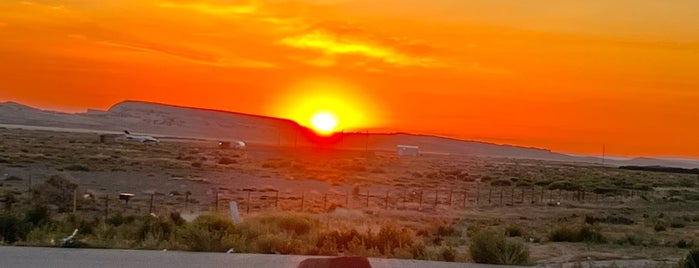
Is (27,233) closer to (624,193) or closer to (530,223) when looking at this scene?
(530,223)

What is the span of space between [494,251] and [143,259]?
6.21 m

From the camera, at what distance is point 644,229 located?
1620 inches

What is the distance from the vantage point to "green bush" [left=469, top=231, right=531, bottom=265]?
16.6 m

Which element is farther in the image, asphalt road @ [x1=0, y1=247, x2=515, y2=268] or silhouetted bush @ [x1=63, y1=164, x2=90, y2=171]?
silhouetted bush @ [x1=63, y1=164, x2=90, y2=171]

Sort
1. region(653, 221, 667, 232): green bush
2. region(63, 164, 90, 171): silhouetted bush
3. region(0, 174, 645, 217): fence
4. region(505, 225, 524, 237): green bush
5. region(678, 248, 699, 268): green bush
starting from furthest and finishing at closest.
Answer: region(63, 164, 90, 171): silhouetted bush < region(653, 221, 667, 232): green bush < region(0, 174, 645, 217): fence < region(505, 225, 524, 237): green bush < region(678, 248, 699, 268): green bush

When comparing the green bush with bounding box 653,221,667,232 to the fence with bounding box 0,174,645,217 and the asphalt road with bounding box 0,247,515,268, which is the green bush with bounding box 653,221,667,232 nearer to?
the fence with bounding box 0,174,645,217

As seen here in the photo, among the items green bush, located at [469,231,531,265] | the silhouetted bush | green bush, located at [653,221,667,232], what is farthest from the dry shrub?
the silhouetted bush

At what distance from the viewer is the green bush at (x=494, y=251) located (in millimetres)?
16625

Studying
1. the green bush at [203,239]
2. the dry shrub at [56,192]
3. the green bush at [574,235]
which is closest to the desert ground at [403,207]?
the green bush at [574,235]

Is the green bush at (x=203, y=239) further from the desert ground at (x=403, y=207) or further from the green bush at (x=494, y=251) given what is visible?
the green bush at (x=494, y=251)

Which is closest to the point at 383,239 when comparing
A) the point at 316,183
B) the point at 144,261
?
the point at 144,261

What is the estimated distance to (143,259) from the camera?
571 inches

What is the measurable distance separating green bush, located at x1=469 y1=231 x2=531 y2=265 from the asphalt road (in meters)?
0.65

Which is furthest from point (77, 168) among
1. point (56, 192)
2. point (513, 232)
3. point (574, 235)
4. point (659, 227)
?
point (574, 235)
